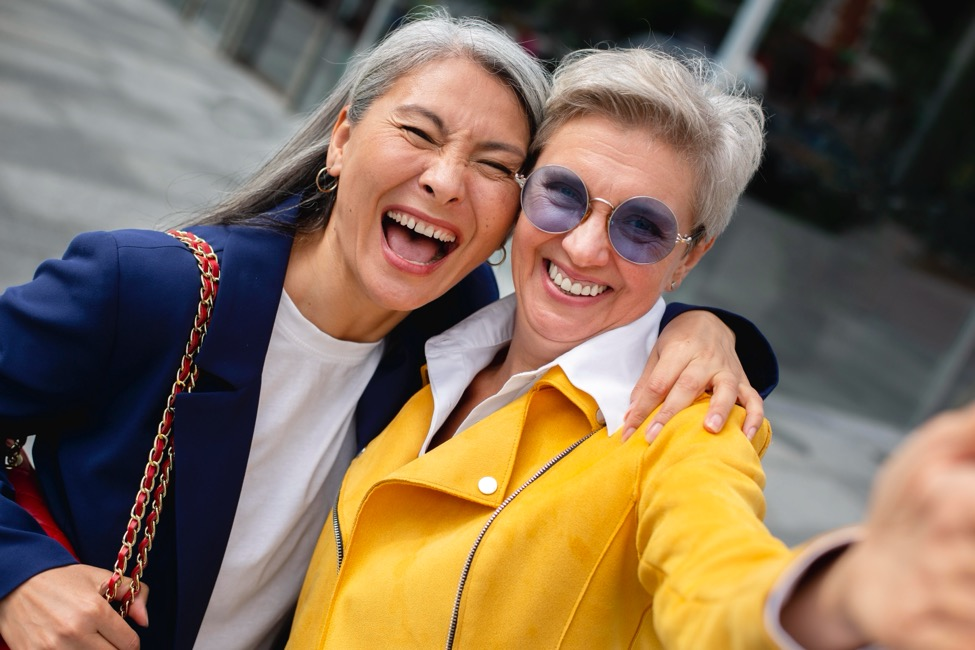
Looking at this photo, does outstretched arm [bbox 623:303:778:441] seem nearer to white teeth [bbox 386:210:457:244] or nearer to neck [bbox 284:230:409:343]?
white teeth [bbox 386:210:457:244]

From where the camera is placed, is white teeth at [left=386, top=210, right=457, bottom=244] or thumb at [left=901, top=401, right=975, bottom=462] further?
white teeth at [left=386, top=210, right=457, bottom=244]

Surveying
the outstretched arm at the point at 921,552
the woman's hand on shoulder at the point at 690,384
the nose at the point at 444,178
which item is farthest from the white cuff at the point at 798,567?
the nose at the point at 444,178

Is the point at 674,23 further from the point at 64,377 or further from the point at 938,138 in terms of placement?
the point at 64,377

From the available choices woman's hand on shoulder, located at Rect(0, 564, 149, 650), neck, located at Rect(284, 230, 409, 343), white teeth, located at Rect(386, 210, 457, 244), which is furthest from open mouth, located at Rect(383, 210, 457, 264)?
woman's hand on shoulder, located at Rect(0, 564, 149, 650)

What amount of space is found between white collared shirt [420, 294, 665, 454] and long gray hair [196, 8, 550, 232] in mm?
457

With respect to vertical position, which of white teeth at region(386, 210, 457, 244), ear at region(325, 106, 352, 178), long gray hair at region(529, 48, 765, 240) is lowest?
white teeth at region(386, 210, 457, 244)

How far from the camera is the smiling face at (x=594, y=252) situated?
6.29 feet

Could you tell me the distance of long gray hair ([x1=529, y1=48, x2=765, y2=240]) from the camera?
6.31ft

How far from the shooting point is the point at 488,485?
1705 mm

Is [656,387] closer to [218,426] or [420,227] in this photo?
[420,227]

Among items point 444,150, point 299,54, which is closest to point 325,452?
point 444,150

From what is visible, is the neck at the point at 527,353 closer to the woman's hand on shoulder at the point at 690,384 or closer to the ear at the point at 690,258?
the woman's hand on shoulder at the point at 690,384

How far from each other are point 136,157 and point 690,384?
629cm

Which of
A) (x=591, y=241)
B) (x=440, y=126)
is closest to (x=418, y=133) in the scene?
(x=440, y=126)
